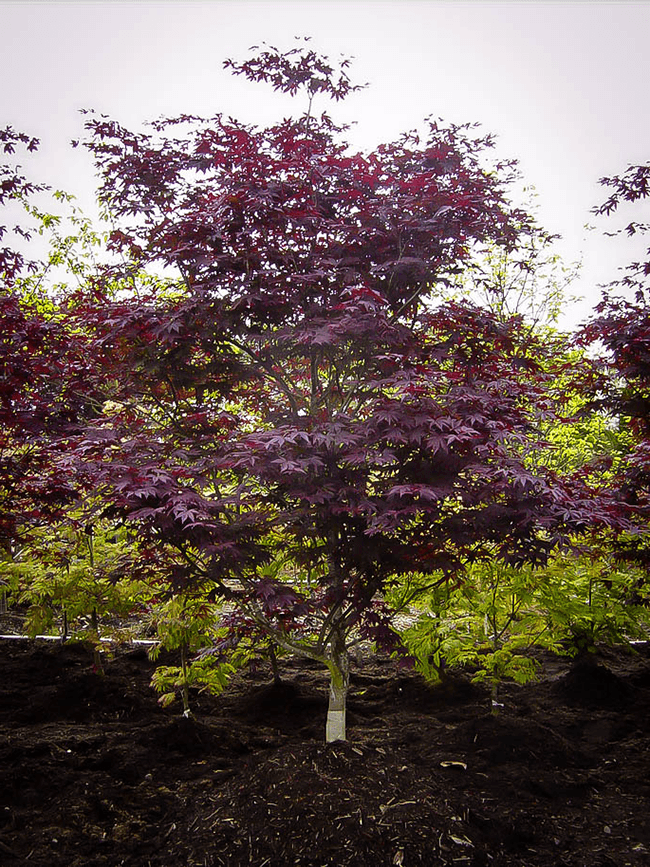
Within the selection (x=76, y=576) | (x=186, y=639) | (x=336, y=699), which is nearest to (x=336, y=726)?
(x=336, y=699)

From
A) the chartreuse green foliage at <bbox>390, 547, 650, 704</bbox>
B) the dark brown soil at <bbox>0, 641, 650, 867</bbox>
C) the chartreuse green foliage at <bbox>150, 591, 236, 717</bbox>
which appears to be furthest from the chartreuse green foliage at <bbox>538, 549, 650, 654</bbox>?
the chartreuse green foliage at <bbox>150, 591, 236, 717</bbox>

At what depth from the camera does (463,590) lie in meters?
4.43

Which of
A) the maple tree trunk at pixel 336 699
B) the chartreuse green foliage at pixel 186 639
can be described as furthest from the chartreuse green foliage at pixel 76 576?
the maple tree trunk at pixel 336 699

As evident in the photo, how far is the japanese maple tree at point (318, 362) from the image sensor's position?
288 centimetres

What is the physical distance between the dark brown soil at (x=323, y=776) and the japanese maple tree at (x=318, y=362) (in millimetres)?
717

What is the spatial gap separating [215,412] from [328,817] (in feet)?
7.51

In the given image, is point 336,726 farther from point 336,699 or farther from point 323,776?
point 323,776

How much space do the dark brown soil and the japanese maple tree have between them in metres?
0.72

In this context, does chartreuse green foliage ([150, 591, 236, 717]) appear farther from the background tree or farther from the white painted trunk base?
the background tree

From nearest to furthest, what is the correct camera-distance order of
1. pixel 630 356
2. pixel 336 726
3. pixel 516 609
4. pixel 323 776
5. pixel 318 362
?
pixel 323 776 → pixel 336 726 → pixel 318 362 → pixel 630 356 → pixel 516 609

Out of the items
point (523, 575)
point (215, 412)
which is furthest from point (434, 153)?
point (523, 575)

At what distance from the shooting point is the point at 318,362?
3910mm

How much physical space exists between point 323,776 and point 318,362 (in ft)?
8.05

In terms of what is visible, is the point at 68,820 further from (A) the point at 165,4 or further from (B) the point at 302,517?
(A) the point at 165,4
